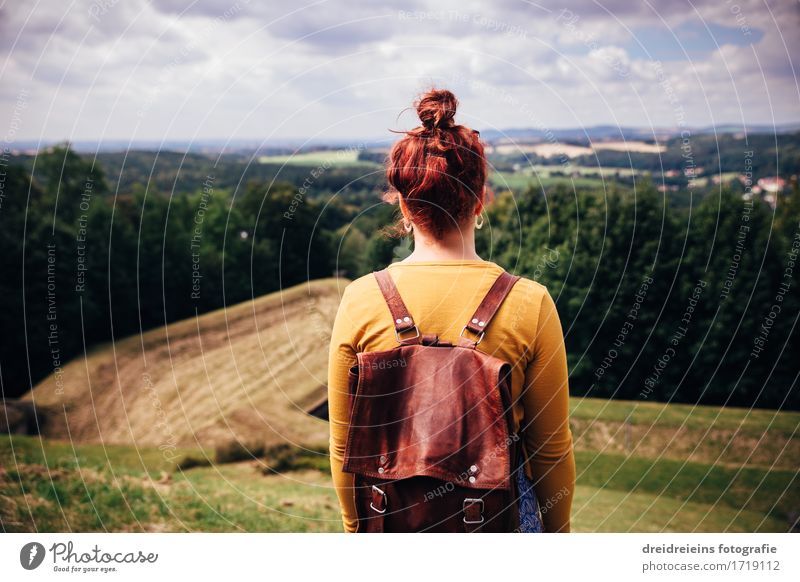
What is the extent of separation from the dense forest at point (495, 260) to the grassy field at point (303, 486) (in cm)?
162

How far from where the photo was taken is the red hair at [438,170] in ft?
9.34

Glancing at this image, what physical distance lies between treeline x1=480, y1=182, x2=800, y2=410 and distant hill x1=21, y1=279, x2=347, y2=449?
6553 millimetres

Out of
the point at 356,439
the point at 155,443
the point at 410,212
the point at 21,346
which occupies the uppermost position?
the point at 410,212

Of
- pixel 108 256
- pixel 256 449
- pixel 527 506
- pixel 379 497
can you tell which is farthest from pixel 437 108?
pixel 108 256

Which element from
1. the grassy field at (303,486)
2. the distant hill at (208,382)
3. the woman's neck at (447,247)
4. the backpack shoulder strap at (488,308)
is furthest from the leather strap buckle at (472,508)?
the distant hill at (208,382)

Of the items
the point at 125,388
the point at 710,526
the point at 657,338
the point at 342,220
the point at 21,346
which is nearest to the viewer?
the point at 342,220

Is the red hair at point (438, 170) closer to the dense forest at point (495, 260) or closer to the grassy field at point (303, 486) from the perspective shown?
the grassy field at point (303, 486)

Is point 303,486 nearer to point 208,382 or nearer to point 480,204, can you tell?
point 208,382

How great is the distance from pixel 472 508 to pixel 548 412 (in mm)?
535

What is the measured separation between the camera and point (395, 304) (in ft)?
9.52

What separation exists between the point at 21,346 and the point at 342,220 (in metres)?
11.6
